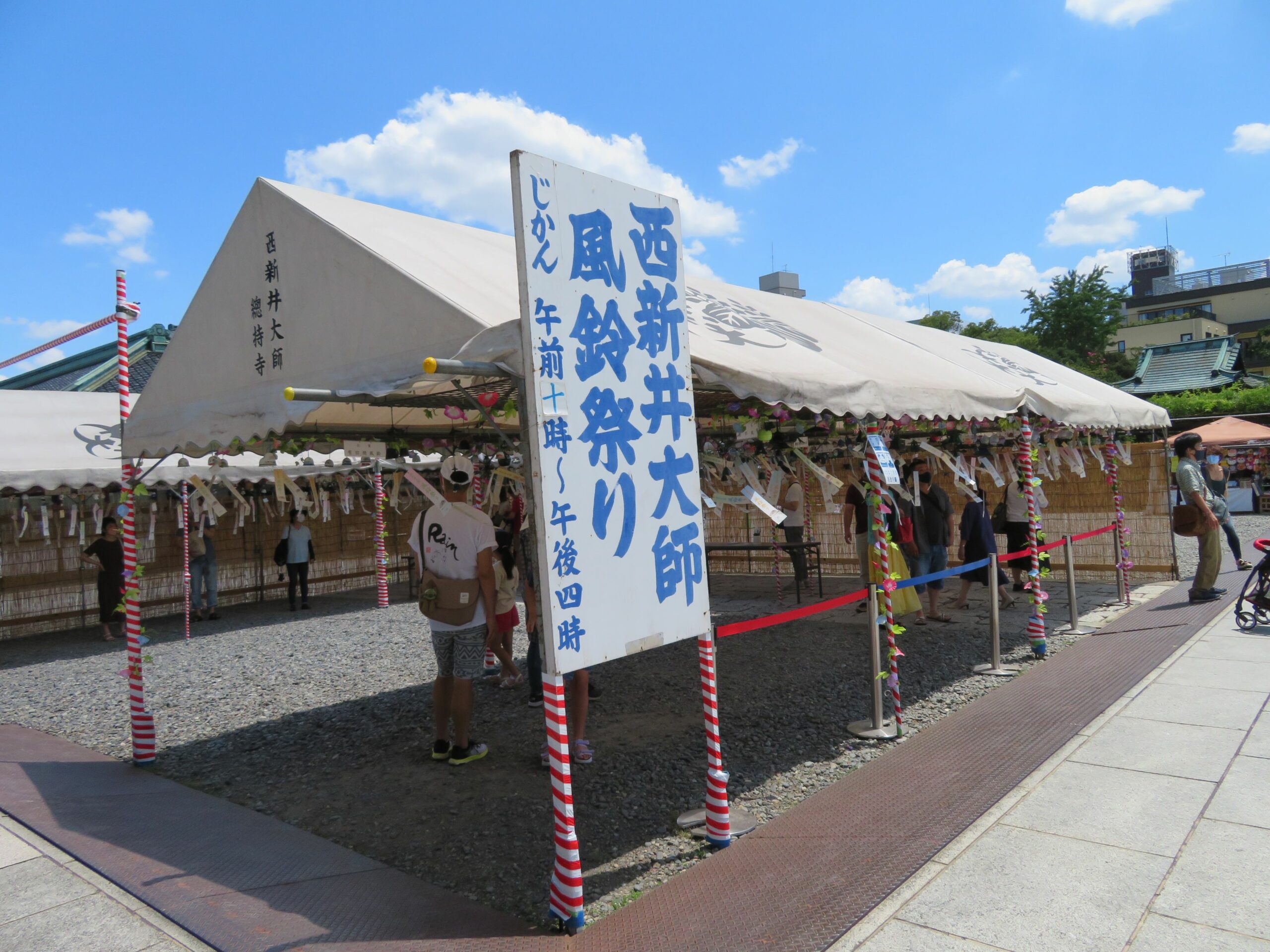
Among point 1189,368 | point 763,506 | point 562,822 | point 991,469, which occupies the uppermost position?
point 1189,368

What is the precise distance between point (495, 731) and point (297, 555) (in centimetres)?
875

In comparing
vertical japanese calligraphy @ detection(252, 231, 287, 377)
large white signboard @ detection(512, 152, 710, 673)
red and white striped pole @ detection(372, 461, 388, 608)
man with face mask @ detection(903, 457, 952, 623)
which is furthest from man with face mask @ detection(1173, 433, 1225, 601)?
red and white striped pole @ detection(372, 461, 388, 608)

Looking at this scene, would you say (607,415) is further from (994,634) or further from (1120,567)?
(1120,567)

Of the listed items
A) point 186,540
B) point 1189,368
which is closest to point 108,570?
point 186,540

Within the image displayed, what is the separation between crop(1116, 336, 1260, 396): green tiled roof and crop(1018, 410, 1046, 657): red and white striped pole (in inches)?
1041

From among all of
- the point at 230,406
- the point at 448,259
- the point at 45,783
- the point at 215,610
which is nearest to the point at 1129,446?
the point at 448,259

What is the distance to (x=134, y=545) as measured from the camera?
5.63m

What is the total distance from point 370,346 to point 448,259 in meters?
0.75

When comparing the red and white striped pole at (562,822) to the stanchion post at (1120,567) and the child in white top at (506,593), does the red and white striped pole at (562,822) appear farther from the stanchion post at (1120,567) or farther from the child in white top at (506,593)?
the stanchion post at (1120,567)

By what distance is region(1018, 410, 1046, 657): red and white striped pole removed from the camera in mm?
Result: 7574

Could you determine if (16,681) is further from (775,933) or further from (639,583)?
(775,933)

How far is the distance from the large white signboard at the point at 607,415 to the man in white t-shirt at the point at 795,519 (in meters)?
7.77

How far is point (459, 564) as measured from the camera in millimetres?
4918

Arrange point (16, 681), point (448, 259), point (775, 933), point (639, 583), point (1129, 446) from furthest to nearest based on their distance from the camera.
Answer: point (1129, 446) → point (16, 681) → point (448, 259) → point (639, 583) → point (775, 933)
